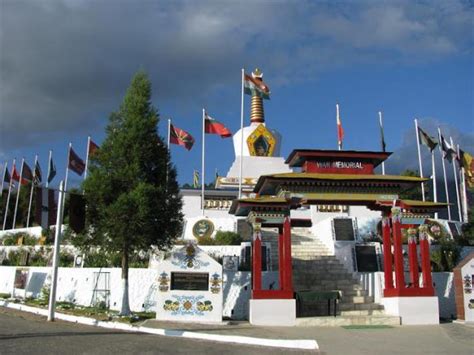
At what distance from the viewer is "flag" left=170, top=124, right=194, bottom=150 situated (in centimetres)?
3338

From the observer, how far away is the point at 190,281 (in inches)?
741

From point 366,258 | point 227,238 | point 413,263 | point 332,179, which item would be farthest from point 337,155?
point 227,238

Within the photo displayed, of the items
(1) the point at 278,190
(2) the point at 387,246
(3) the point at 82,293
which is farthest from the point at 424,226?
(3) the point at 82,293

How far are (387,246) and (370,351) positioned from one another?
28.6 feet

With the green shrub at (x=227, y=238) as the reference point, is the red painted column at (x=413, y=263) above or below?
below

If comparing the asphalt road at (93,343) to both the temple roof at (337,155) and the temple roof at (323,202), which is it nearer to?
the temple roof at (323,202)

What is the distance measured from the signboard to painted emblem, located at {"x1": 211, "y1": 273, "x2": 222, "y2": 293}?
12176 millimetres

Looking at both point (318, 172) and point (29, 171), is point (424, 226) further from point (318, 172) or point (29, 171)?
point (29, 171)

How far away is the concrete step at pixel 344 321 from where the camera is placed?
18.4 metres

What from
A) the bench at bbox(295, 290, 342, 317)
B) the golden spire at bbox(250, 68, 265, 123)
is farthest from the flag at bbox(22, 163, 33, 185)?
the bench at bbox(295, 290, 342, 317)

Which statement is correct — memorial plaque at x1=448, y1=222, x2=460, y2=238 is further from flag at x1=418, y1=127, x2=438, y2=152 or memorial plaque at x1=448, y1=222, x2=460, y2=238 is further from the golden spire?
the golden spire

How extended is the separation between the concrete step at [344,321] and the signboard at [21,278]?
14.8 metres

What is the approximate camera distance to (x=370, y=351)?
1310cm

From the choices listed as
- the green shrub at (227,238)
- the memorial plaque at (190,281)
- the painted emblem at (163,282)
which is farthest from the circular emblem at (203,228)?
the painted emblem at (163,282)
